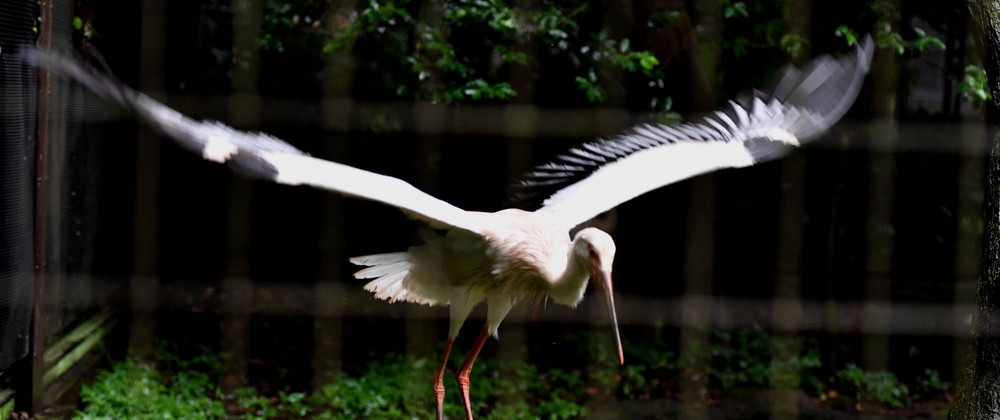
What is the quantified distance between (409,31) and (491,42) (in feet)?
0.83

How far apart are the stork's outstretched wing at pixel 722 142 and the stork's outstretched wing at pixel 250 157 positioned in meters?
0.54

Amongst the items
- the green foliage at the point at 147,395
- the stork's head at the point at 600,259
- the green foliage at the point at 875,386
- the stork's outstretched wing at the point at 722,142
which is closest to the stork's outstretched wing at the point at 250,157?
the stork's head at the point at 600,259

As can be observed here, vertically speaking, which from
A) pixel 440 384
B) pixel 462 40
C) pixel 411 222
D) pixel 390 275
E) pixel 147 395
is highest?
pixel 462 40

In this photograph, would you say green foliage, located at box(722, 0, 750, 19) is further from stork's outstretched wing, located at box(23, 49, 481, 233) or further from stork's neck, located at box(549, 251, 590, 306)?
stork's outstretched wing, located at box(23, 49, 481, 233)

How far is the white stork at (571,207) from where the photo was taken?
201 centimetres

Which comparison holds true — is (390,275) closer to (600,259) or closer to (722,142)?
(600,259)

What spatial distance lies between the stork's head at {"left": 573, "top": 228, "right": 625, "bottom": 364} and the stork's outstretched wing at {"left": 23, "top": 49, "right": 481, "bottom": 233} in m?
0.30

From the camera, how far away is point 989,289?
5.81ft

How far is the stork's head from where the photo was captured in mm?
1918

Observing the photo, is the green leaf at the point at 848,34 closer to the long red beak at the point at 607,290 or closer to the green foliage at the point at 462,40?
the green foliage at the point at 462,40

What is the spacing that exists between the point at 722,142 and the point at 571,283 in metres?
0.55

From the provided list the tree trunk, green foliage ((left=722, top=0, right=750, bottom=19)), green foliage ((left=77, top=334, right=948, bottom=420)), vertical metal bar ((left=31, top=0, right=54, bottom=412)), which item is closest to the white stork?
vertical metal bar ((left=31, top=0, right=54, bottom=412))

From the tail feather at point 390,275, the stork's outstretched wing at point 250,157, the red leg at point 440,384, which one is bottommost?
the red leg at point 440,384

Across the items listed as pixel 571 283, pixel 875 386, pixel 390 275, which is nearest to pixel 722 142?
A: pixel 571 283
